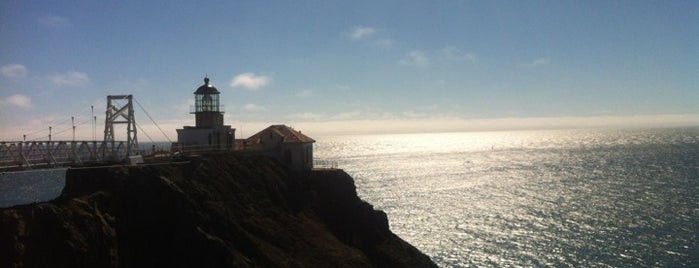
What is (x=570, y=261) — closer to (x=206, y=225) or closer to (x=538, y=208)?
(x=538, y=208)

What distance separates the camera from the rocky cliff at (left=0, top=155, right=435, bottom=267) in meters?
25.8

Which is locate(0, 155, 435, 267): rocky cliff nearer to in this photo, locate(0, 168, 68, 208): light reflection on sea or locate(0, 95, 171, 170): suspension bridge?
locate(0, 95, 171, 170): suspension bridge

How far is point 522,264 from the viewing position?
47406 millimetres

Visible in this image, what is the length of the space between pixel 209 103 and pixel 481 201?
53.2 meters

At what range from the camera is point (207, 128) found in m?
46.3

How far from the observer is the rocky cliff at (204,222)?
Answer: 25828 mm

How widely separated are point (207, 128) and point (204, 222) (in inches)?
660

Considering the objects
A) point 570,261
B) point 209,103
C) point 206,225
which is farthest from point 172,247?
point 570,261

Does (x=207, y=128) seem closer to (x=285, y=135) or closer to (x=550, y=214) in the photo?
(x=285, y=135)

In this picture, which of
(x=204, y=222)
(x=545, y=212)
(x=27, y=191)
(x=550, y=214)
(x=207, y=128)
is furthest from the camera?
(x=27, y=191)

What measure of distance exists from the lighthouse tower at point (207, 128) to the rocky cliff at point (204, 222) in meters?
7.02

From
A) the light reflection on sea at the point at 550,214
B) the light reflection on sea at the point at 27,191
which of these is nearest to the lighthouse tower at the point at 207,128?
the light reflection on sea at the point at 550,214

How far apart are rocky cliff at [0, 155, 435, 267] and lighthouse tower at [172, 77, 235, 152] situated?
7.02 metres

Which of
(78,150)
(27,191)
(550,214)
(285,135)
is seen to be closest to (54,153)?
(78,150)
